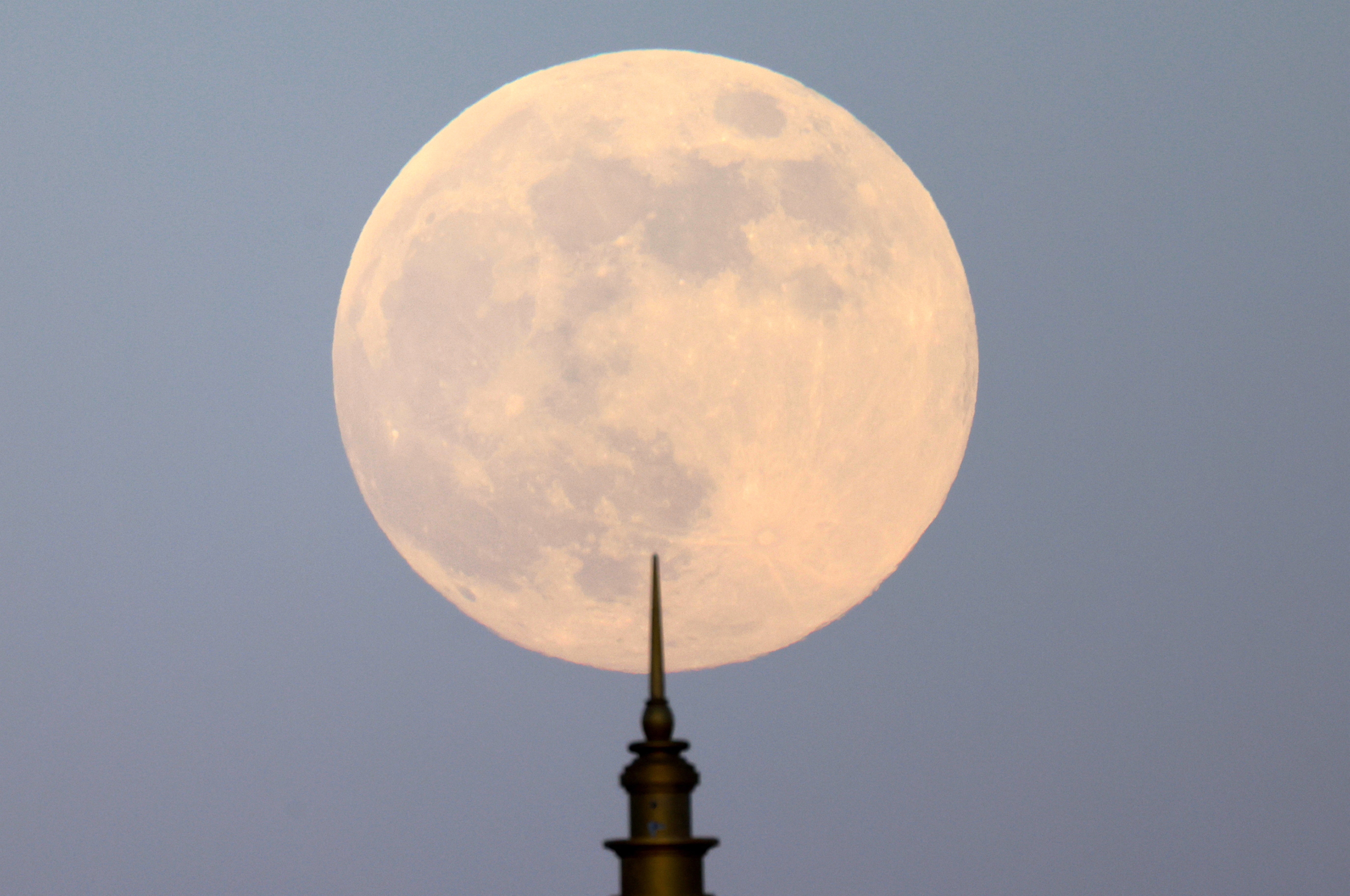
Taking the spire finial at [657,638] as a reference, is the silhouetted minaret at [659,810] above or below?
below

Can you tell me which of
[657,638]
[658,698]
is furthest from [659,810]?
[657,638]

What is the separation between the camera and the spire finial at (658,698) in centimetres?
894

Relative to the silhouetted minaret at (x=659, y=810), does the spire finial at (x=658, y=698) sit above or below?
above

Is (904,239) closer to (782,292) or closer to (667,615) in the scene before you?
(782,292)

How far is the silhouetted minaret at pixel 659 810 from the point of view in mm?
8586

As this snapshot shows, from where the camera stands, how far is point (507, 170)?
8.98 meters

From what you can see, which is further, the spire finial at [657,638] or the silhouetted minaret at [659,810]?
the spire finial at [657,638]

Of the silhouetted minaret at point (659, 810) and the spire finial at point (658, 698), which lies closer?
the silhouetted minaret at point (659, 810)

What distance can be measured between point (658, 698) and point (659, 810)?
588 mm

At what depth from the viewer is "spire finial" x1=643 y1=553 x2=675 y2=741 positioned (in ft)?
29.3

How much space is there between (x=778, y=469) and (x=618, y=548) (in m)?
0.87

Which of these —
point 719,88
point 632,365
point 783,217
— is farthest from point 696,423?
point 719,88

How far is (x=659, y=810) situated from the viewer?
871 centimetres

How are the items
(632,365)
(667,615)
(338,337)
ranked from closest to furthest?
1. (632,365)
2. (667,615)
3. (338,337)
